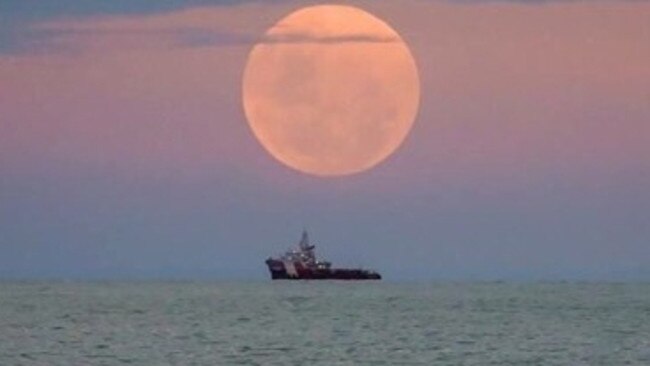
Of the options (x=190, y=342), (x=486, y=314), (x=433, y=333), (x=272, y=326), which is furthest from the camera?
(x=486, y=314)

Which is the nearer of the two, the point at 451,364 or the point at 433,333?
the point at 451,364

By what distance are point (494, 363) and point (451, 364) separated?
2379 millimetres

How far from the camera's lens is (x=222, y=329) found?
151250mm

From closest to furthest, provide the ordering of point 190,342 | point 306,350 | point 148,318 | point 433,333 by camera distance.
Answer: point 306,350 < point 190,342 < point 433,333 < point 148,318

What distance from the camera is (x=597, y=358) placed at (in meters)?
118

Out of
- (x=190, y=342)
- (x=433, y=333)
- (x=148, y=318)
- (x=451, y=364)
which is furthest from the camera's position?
(x=148, y=318)

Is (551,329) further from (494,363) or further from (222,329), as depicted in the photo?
(494,363)

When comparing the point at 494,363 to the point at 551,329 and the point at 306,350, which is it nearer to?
the point at 306,350

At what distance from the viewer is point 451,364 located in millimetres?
111688

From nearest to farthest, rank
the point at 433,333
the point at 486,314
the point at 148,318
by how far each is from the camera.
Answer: the point at 433,333
the point at 148,318
the point at 486,314

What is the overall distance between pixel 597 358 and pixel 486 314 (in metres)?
73.2

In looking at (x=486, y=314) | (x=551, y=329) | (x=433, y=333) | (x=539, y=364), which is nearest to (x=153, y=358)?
(x=539, y=364)

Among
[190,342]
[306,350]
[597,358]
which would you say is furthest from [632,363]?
[190,342]

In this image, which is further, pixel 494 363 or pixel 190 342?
pixel 190 342
